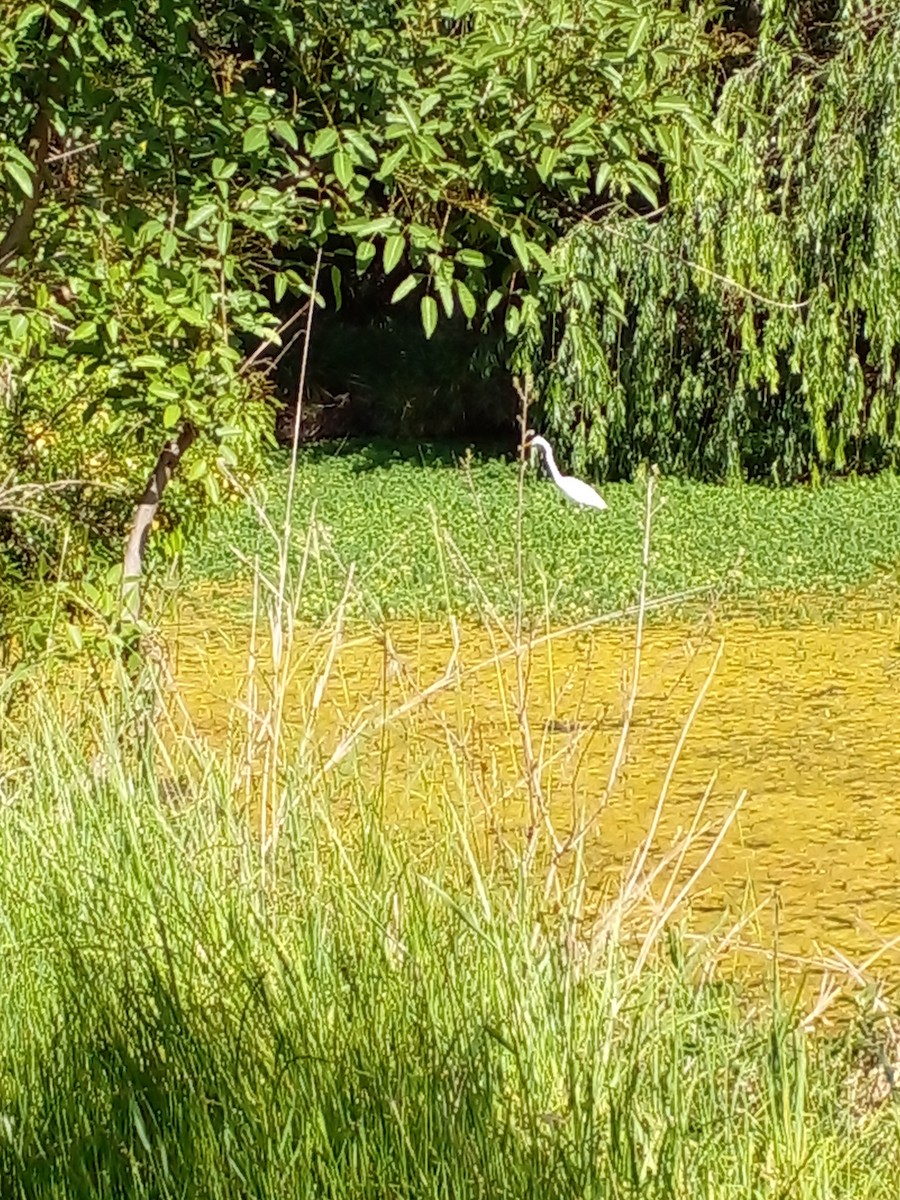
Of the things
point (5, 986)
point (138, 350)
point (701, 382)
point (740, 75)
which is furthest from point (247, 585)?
point (5, 986)

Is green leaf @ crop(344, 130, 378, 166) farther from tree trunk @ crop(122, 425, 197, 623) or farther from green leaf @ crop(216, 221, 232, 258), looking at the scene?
tree trunk @ crop(122, 425, 197, 623)

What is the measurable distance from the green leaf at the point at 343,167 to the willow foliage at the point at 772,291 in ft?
22.8

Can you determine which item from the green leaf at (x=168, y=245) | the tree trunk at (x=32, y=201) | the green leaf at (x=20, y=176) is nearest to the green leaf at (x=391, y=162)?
the green leaf at (x=168, y=245)

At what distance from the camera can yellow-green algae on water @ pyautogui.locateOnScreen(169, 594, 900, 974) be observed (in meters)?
4.35

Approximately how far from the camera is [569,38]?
3.82 metres

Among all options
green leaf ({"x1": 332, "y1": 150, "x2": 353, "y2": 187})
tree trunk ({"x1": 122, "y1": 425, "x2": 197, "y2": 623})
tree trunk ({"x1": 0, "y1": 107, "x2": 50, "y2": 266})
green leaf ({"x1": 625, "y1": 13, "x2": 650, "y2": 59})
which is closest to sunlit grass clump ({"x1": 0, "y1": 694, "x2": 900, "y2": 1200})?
green leaf ({"x1": 332, "y1": 150, "x2": 353, "y2": 187})

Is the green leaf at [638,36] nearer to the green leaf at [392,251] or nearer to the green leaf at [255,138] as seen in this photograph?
the green leaf at [392,251]

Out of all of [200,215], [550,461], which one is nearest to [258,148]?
[200,215]

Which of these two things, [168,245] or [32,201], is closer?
[168,245]

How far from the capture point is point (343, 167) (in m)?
3.46

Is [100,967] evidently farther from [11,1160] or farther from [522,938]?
[522,938]

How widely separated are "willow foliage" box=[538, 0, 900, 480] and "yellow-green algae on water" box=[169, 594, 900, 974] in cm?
283

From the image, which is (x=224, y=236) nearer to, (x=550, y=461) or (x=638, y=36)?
(x=638, y=36)

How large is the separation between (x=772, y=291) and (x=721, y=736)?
488 centimetres
